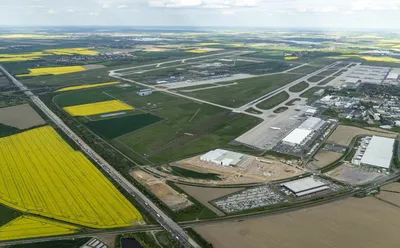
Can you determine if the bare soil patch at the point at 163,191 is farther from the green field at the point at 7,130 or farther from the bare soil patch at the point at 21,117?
the bare soil patch at the point at 21,117

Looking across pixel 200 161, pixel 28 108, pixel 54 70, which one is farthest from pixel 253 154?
pixel 54 70

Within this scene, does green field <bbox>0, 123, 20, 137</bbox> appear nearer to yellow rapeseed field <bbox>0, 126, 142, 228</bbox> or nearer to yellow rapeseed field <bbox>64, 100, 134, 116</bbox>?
yellow rapeseed field <bbox>0, 126, 142, 228</bbox>

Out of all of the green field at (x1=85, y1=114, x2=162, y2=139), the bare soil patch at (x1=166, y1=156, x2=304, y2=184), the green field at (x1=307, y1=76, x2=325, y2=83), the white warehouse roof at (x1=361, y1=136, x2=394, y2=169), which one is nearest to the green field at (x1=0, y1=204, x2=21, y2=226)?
the bare soil patch at (x1=166, y1=156, x2=304, y2=184)

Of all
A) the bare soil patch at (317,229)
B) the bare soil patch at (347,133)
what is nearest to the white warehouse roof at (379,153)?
the bare soil patch at (347,133)

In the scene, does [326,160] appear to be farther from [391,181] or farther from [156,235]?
[156,235]

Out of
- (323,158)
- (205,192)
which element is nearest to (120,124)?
(205,192)

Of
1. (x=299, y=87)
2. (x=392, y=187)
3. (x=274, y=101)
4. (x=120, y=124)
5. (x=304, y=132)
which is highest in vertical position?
(x=299, y=87)

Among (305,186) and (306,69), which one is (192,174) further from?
(306,69)
